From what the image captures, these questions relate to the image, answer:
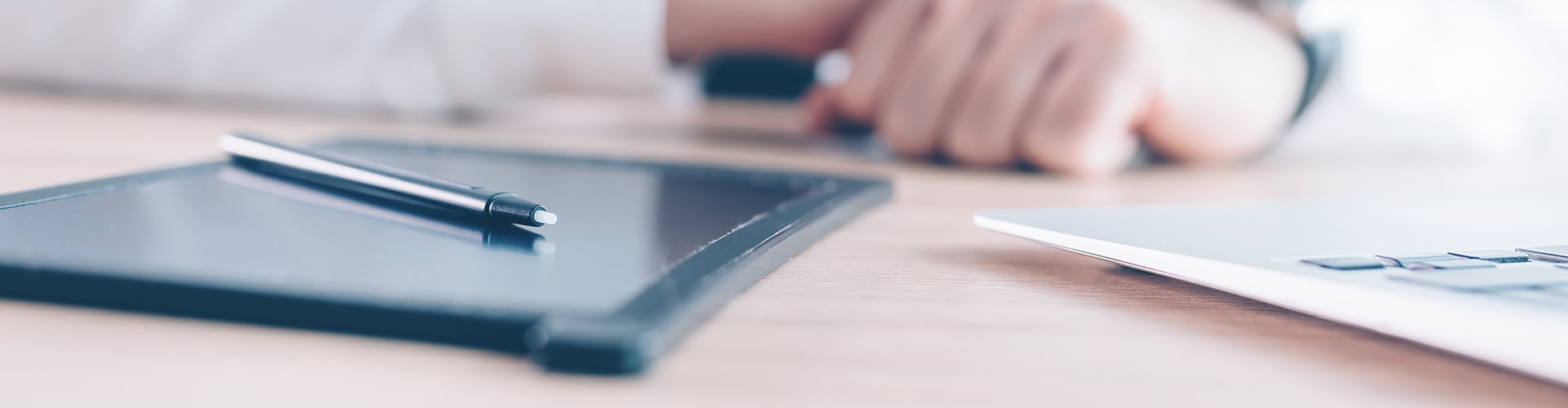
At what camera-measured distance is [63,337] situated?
0.57 feet

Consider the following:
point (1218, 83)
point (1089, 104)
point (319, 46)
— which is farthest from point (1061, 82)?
point (319, 46)

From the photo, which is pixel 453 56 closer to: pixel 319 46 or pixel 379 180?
pixel 319 46

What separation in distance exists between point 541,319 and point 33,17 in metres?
0.63

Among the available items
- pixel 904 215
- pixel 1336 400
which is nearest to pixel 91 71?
pixel 904 215

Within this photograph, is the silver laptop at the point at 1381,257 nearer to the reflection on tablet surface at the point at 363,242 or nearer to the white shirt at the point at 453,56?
the reflection on tablet surface at the point at 363,242

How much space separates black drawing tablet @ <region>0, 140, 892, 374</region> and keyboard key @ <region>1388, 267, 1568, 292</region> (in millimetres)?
128

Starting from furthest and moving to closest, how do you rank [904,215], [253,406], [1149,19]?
[1149,19] → [904,215] → [253,406]

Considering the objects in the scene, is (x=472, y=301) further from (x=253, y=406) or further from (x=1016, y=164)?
(x=1016, y=164)

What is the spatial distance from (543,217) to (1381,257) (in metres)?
0.18

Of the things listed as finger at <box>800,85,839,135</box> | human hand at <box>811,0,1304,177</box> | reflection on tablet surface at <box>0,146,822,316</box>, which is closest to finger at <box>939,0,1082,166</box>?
human hand at <box>811,0,1304,177</box>

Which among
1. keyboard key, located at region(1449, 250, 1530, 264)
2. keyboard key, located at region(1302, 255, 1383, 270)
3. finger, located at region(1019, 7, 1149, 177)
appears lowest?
keyboard key, located at region(1302, 255, 1383, 270)

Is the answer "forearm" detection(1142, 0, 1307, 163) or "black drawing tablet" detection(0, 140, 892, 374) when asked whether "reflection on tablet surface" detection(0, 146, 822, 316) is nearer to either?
"black drawing tablet" detection(0, 140, 892, 374)

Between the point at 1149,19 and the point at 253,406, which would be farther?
the point at 1149,19

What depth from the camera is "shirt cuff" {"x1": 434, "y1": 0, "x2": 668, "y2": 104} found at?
644 mm
